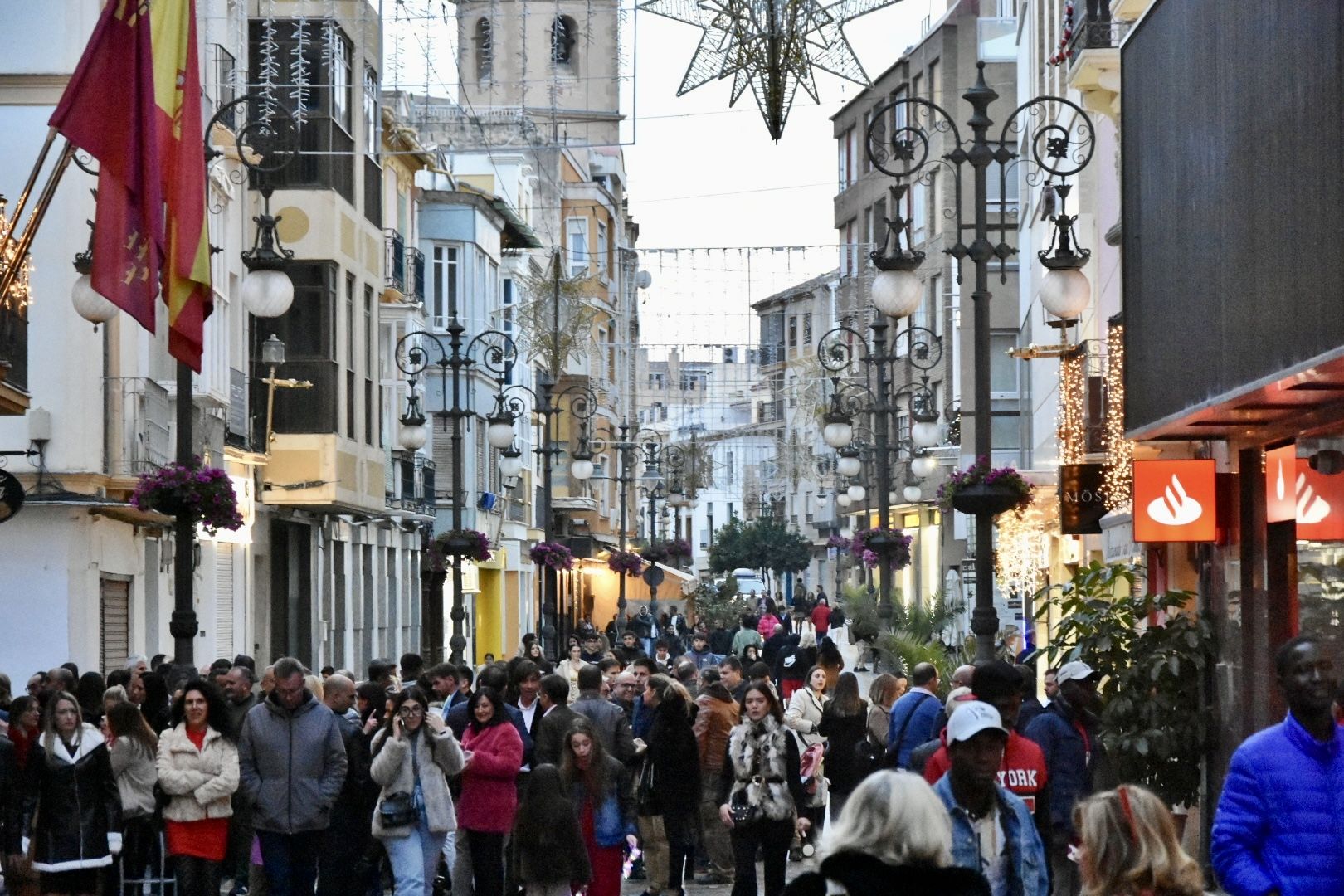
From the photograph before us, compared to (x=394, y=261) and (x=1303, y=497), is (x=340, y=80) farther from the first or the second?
(x=1303, y=497)

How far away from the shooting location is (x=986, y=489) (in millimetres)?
19469

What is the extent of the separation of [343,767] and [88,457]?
563 inches

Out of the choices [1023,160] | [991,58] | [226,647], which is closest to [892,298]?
[226,647]

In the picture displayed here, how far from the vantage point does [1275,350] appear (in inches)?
521

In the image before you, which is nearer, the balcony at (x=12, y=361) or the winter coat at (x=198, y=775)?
the winter coat at (x=198, y=775)

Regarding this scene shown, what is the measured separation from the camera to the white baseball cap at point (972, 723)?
830cm

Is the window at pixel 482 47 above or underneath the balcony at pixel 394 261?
above

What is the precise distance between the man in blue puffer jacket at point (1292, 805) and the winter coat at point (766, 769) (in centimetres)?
710

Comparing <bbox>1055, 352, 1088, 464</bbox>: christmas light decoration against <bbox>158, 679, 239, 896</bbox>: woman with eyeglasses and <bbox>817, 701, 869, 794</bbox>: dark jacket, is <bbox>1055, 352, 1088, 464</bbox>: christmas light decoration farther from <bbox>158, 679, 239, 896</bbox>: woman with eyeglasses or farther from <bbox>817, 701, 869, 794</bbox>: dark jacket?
<bbox>158, 679, 239, 896</bbox>: woman with eyeglasses

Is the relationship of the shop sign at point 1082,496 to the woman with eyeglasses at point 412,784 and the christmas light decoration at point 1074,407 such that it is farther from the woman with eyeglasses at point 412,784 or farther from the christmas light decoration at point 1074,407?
the woman with eyeglasses at point 412,784

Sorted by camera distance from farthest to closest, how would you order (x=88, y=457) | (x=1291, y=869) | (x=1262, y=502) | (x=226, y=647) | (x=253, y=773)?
(x=226, y=647) < (x=88, y=457) < (x=1262, y=502) < (x=253, y=773) < (x=1291, y=869)

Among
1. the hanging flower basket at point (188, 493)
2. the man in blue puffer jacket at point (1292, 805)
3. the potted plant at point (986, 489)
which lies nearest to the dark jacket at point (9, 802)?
the man in blue puffer jacket at point (1292, 805)

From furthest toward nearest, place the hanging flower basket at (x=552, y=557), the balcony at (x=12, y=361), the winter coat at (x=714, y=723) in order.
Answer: the hanging flower basket at (x=552, y=557)
the balcony at (x=12, y=361)
the winter coat at (x=714, y=723)

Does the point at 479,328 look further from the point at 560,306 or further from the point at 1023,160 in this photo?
the point at 1023,160
